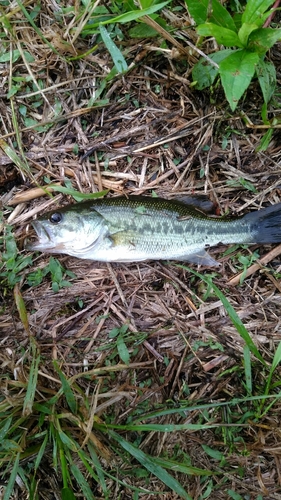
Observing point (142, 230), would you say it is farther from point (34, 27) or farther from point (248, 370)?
point (34, 27)

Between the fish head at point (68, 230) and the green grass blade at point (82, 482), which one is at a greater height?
the fish head at point (68, 230)

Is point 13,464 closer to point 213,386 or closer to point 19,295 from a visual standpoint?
point 19,295

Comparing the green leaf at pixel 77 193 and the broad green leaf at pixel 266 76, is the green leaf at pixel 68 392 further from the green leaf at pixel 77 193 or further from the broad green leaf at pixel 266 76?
the broad green leaf at pixel 266 76

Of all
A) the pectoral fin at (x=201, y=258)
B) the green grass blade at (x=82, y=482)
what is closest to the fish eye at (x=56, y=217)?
the pectoral fin at (x=201, y=258)

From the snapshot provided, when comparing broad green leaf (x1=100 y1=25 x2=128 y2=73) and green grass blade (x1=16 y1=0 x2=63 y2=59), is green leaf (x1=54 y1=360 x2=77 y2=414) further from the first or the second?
green grass blade (x1=16 y1=0 x2=63 y2=59)

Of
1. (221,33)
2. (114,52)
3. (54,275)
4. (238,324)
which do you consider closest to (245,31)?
(221,33)

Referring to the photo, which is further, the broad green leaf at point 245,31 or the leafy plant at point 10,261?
the leafy plant at point 10,261
